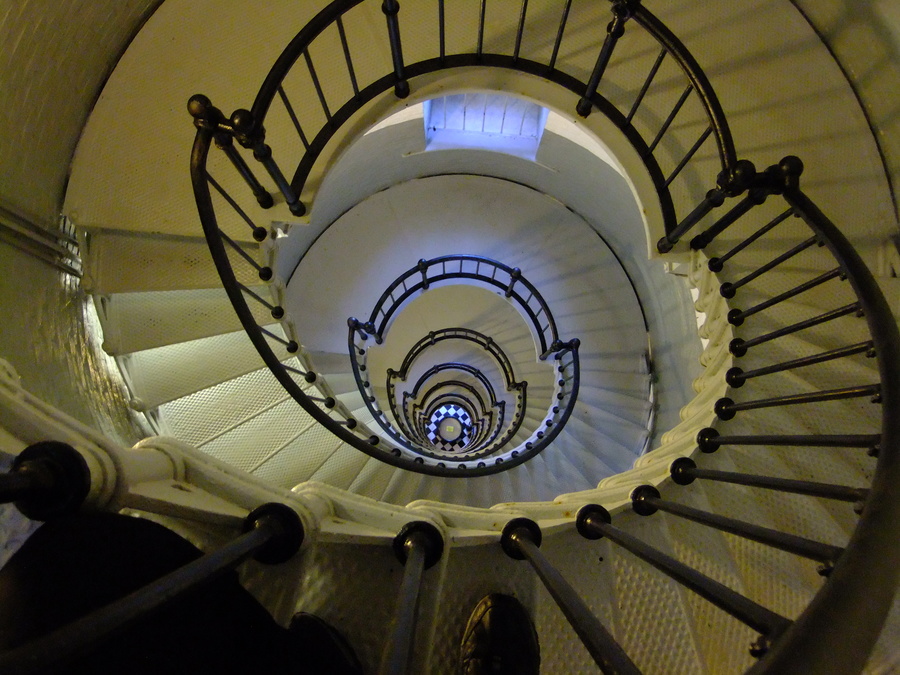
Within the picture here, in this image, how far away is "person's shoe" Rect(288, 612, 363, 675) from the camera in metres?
1.01

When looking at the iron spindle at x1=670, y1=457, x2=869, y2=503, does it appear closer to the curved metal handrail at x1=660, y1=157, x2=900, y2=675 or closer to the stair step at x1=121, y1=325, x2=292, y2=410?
the curved metal handrail at x1=660, y1=157, x2=900, y2=675

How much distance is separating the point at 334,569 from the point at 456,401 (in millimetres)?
Result: 10880

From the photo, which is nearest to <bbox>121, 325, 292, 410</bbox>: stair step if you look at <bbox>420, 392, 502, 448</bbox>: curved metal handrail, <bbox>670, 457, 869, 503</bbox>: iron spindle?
<bbox>670, 457, 869, 503</bbox>: iron spindle

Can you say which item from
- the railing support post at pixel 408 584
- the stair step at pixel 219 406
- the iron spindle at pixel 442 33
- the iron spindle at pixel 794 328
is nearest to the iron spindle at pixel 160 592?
the railing support post at pixel 408 584

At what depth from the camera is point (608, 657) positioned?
2.43 ft

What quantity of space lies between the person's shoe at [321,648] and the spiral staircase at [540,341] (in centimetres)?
6

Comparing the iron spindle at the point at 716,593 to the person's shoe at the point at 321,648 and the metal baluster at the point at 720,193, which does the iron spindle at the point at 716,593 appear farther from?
the metal baluster at the point at 720,193

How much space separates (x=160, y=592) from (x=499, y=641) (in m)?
0.95

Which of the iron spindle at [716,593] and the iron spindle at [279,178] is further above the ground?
the iron spindle at [279,178]

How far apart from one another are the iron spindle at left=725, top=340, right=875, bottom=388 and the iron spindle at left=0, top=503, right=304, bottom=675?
1.68 meters

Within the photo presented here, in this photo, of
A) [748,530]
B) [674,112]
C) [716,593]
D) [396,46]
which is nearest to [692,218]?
[674,112]

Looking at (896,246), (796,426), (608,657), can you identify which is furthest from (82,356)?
(896,246)

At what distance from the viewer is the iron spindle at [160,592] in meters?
0.51

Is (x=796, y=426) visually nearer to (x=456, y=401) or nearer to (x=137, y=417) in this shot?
(x=137, y=417)
